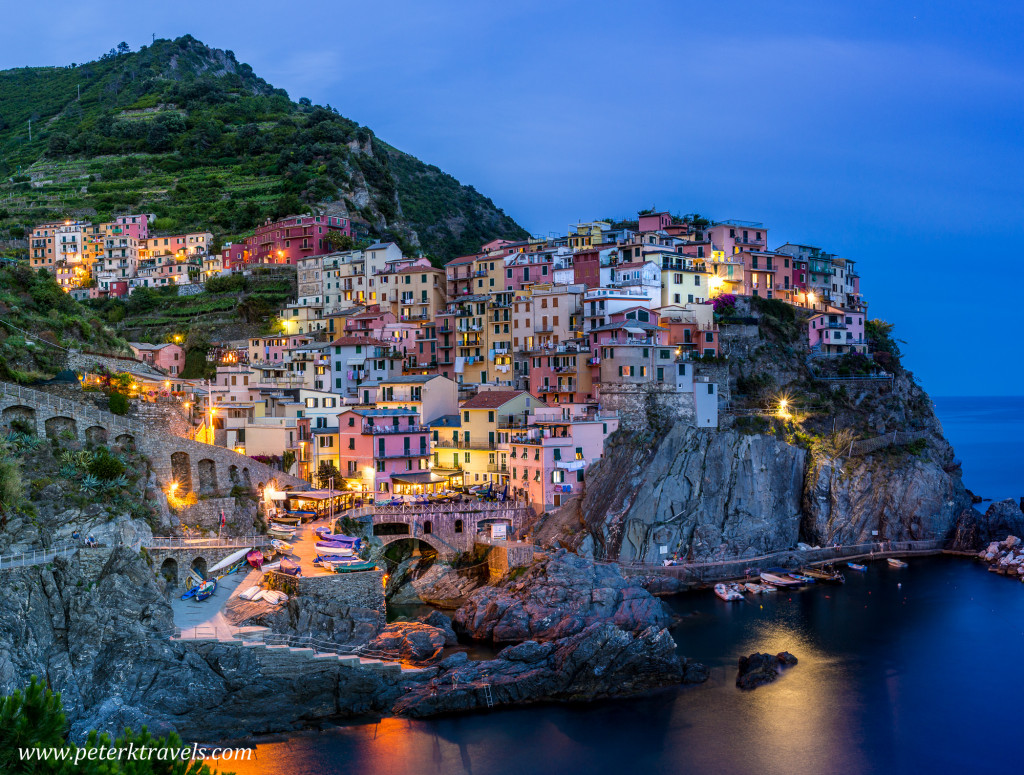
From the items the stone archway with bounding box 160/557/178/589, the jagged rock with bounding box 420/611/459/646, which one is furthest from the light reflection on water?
the stone archway with bounding box 160/557/178/589

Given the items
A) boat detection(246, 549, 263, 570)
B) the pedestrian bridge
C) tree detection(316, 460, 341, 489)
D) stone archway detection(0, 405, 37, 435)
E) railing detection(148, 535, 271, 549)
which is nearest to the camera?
railing detection(148, 535, 271, 549)

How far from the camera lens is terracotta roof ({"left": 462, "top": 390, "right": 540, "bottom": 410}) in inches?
2154

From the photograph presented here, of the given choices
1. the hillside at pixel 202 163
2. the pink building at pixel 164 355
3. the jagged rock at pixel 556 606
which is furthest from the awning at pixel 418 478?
the hillside at pixel 202 163

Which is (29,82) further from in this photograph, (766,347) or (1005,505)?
(1005,505)

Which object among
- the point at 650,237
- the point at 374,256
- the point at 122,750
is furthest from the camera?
the point at 374,256

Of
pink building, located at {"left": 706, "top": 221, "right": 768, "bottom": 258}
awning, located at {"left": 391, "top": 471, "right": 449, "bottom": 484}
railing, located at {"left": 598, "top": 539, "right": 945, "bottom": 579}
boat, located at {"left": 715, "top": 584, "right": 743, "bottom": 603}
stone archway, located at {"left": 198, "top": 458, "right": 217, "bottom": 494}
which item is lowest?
boat, located at {"left": 715, "top": 584, "right": 743, "bottom": 603}

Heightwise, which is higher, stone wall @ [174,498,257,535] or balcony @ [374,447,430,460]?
balcony @ [374,447,430,460]

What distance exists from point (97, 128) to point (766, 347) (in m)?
98.8

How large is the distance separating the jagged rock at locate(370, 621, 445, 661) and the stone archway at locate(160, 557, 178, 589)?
805 cm

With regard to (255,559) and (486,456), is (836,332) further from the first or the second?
(255,559)

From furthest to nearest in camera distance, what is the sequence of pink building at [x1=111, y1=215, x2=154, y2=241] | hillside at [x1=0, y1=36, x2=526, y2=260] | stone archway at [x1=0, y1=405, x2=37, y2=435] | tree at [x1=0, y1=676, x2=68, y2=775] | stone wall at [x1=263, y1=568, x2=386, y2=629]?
hillside at [x1=0, y1=36, x2=526, y2=260] < pink building at [x1=111, y1=215, x2=154, y2=241] < stone archway at [x1=0, y1=405, x2=37, y2=435] < stone wall at [x1=263, y1=568, x2=386, y2=629] < tree at [x1=0, y1=676, x2=68, y2=775]

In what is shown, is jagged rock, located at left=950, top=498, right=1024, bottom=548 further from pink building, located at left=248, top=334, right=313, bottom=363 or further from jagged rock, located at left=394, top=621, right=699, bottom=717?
pink building, located at left=248, top=334, right=313, bottom=363

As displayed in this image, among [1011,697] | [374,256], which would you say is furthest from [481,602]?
[374,256]

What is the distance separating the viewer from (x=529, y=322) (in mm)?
63344
